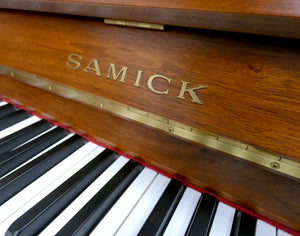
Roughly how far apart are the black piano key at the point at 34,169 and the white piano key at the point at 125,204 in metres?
0.31

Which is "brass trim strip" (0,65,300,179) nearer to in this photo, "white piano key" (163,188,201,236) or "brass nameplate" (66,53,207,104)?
"brass nameplate" (66,53,207,104)

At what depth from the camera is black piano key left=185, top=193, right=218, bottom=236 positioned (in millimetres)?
618

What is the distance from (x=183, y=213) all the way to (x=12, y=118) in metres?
0.91

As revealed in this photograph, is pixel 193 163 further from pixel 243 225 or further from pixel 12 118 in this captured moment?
pixel 12 118

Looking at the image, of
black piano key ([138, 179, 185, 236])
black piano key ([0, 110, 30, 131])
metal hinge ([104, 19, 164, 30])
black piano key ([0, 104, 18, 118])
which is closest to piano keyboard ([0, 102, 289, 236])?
black piano key ([138, 179, 185, 236])

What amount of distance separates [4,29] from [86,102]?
56cm

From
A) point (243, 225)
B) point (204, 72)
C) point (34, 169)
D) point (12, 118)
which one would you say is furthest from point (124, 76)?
point (12, 118)

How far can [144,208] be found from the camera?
68cm

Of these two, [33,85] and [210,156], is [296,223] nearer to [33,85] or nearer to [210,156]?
[210,156]

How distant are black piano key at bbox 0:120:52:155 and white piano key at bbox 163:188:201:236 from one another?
0.70 m

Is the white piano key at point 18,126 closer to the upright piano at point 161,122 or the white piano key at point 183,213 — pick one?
the upright piano at point 161,122

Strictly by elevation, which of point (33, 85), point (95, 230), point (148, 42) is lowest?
point (95, 230)

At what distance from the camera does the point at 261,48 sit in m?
0.50

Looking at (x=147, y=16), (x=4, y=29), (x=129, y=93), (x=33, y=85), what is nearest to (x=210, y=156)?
(x=129, y=93)
